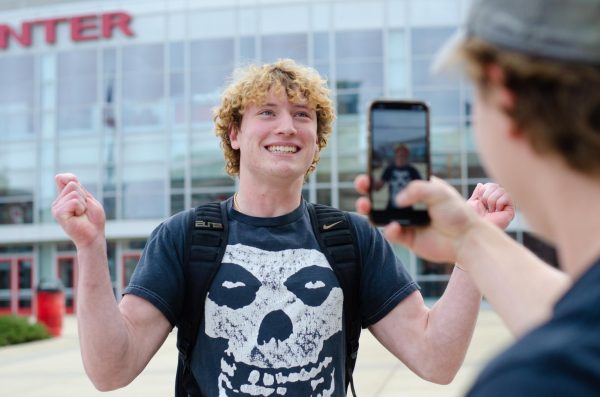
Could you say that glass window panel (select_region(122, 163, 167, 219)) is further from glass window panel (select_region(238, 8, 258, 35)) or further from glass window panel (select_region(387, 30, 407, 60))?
glass window panel (select_region(387, 30, 407, 60))

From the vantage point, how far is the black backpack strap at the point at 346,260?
108 inches

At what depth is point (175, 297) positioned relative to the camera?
2654 mm

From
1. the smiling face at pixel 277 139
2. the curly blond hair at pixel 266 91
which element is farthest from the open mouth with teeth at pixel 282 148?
the curly blond hair at pixel 266 91

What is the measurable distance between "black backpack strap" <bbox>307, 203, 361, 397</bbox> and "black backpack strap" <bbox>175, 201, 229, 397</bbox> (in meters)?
0.36

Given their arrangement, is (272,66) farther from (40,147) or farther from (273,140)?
(40,147)

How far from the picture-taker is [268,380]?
256cm

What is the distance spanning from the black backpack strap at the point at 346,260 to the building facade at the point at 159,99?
66.9ft

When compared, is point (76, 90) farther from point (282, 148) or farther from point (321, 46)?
point (282, 148)

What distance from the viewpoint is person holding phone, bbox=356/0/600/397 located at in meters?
0.88

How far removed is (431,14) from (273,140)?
72.3 feet

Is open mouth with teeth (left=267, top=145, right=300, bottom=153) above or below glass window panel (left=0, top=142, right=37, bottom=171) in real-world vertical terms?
below

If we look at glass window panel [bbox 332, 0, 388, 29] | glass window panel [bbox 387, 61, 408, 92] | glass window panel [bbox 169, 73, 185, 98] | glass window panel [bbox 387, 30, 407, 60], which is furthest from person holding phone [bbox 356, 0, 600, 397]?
glass window panel [bbox 169, 73, 185, 98]

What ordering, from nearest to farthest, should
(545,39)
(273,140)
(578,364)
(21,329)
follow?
(578,364) < (545,39) < (273,140) < (21,329)

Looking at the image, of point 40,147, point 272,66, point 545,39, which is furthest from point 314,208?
point 40,147
